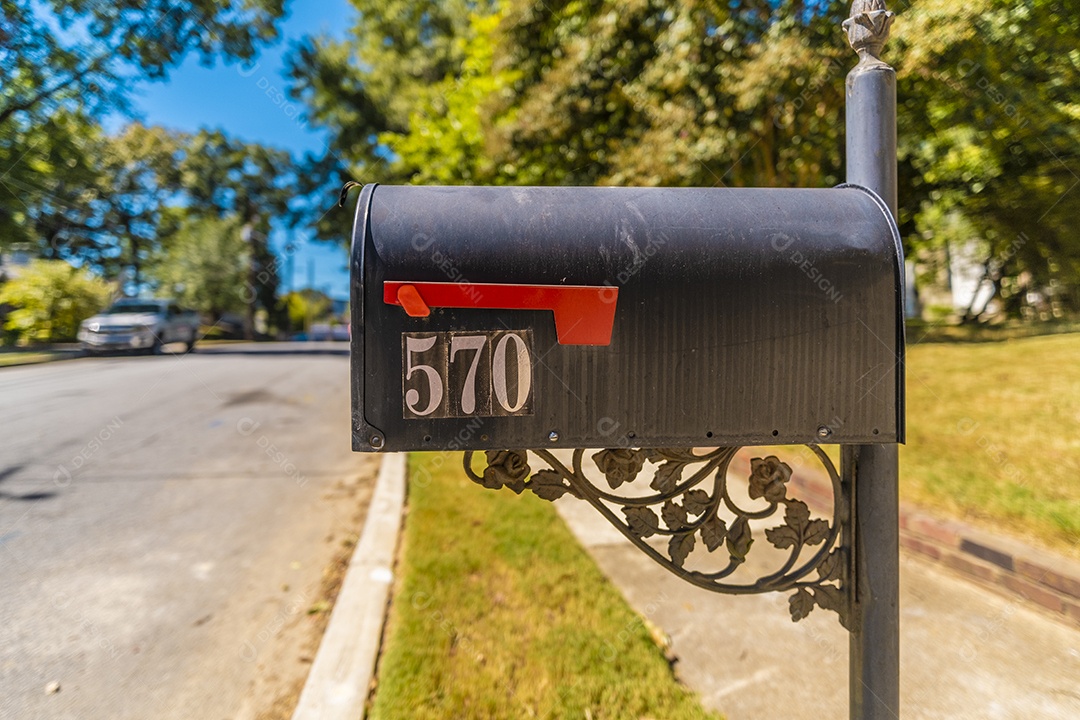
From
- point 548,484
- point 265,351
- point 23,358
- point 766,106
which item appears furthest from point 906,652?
point 265,351

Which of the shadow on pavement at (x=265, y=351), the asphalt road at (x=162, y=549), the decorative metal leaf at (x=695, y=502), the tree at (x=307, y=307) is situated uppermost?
the tree at (x=307, y=307)

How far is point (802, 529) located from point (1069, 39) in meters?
5.71

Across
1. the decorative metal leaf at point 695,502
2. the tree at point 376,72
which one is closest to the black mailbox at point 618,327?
the decorative metal leaf at point 695,502

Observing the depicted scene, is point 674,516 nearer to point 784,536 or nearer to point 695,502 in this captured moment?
point 695,502

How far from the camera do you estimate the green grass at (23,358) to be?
34.5ft

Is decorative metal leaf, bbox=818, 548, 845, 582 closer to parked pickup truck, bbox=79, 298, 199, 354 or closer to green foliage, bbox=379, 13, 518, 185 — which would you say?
green foliage, bbox=379, 13, 518, 185

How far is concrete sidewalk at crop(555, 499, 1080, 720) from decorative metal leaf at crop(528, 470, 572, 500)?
155 centimetres

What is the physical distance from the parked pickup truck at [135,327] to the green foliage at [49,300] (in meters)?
0.67

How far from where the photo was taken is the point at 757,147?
6.21m

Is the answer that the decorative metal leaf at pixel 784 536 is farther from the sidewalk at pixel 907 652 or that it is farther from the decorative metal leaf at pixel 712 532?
the sidewalk at pixel 907 652

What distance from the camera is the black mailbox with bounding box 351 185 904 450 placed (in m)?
1.24

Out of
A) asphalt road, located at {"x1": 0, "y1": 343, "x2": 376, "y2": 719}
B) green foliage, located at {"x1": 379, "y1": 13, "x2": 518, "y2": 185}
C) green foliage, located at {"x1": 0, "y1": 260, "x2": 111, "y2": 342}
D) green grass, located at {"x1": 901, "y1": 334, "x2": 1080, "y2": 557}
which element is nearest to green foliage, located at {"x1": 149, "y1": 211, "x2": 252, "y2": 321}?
green foliage, located at {"x1": 0, "y1": 260, "x2": 111, "y2": 342}

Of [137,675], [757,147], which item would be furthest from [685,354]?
[757,147]

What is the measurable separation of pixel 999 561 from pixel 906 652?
1064 mm
